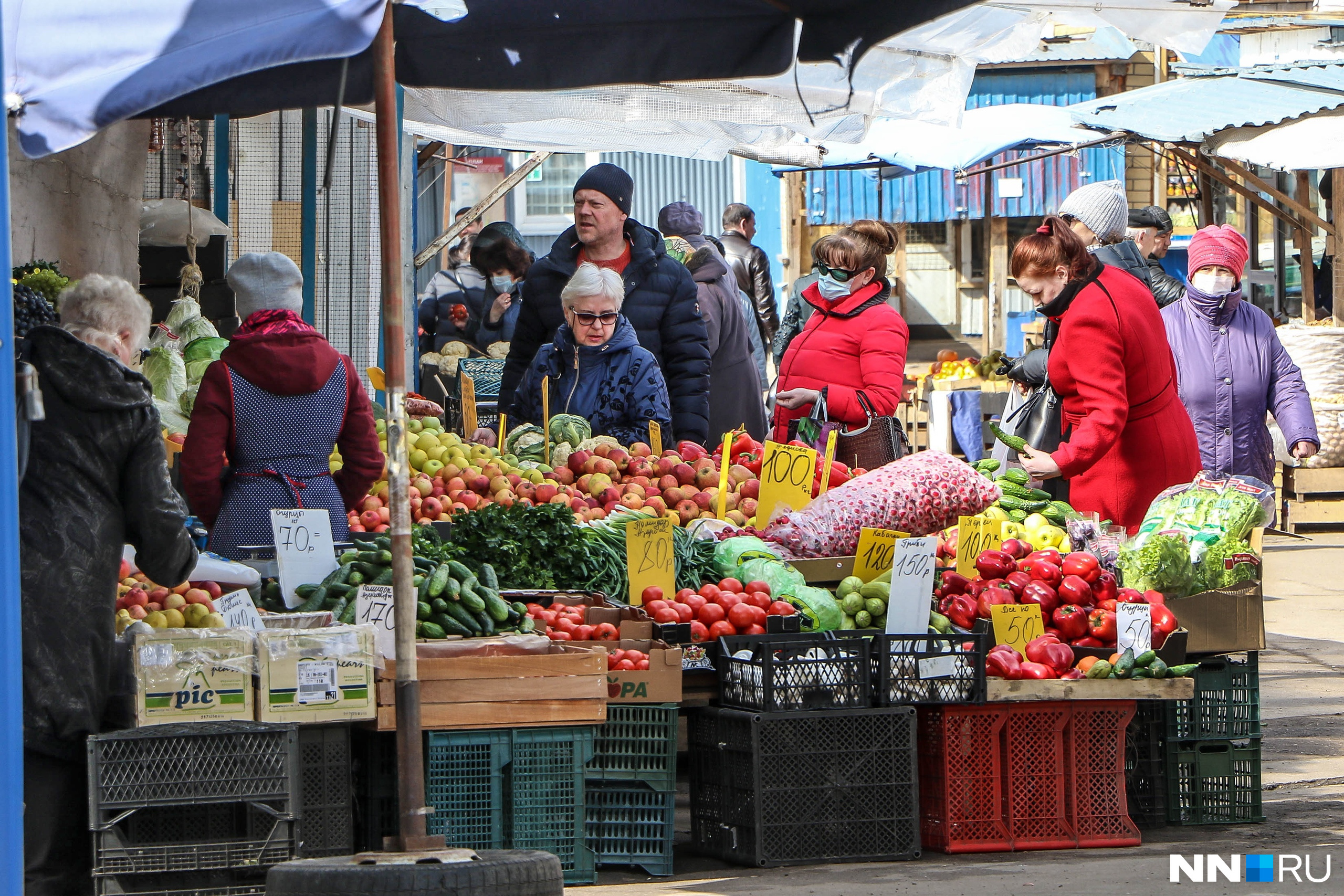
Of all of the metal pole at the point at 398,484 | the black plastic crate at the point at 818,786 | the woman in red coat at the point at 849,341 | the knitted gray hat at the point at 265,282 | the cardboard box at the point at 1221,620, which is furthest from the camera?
the woman in red coat at the point at 849,341

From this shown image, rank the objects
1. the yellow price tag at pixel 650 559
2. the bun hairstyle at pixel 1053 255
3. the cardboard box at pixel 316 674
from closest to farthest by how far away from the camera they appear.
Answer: the cardboard box at pixel 316 674 < the yellow price tag at pixel 650 559 < the bun hairstyle at pixel 1053 255

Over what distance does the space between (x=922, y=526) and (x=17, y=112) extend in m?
3.38

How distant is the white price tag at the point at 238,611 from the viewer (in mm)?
4242

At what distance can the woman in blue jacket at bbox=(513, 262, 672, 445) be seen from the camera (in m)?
6.93

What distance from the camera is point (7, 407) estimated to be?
277 cm

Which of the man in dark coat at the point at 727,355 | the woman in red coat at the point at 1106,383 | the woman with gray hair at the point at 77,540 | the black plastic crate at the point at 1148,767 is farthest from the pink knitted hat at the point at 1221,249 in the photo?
the woman with gray hair at the point at 77,540

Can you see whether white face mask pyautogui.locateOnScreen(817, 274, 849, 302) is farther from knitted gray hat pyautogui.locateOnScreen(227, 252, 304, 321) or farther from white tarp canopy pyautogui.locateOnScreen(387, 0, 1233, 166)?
knitted gray hat pyautogui.locateOnScreen(227, 252, 304, 321)

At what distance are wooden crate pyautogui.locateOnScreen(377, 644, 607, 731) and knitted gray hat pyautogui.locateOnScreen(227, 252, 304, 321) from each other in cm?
163

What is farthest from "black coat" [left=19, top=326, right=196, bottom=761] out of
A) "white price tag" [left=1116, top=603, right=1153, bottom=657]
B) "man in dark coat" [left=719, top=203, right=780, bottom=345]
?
"man in dark coat" [left=719, top=203, right=780, bottom=345]

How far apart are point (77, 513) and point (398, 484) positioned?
81cm

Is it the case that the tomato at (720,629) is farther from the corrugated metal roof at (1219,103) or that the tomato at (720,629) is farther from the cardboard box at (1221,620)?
the corrugated metal roof at (1219,103)

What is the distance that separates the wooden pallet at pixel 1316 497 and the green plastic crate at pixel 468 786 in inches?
386

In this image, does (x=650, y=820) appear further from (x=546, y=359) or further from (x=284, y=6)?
(x=546, y=359)

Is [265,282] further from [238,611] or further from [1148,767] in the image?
[1148,767]
